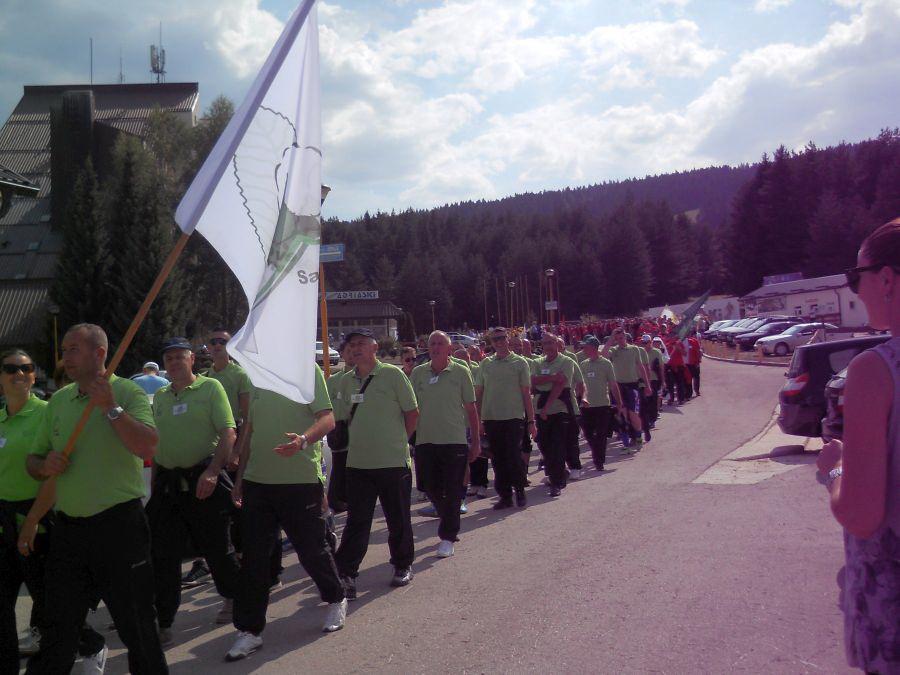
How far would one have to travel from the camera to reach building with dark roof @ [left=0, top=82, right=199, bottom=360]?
152 ft

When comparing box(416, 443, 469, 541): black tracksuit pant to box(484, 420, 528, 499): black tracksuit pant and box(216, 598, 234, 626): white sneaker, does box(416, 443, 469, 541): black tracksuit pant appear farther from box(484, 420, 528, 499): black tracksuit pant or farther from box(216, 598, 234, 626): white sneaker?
box(216, 598, 234, 626): white sneaker

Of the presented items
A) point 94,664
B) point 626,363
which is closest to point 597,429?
point 626,363

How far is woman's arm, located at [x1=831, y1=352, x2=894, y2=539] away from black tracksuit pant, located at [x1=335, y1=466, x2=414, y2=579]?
4406mm

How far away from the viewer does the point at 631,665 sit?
4547 millimetres

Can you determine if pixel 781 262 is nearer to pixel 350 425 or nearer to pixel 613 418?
pixel 613 418

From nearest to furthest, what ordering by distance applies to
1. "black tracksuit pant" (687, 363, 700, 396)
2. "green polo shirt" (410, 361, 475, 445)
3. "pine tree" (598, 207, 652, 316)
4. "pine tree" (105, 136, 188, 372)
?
"green polo shirt" (410, 361, 475, 445), "black tracksuit pant" (687, 363, 700, 396), "pine tree" (105, 136, 188, 372), "pine tree" (598, 207, 652, 316)

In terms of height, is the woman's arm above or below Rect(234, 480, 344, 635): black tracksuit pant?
above

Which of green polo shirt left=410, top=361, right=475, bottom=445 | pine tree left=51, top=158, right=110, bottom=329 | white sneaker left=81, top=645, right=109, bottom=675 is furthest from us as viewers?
pine tree left=51, top=158, right=110, bottom=329

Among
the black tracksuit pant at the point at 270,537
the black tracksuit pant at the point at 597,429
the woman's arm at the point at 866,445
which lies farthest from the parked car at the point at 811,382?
the woman's arm at the point at 866,445

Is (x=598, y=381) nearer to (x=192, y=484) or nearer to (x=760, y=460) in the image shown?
(x=760, y=460)

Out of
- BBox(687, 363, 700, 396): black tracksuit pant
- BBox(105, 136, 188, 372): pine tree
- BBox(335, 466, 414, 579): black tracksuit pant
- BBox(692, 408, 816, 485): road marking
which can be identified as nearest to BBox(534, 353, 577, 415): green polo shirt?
BBox(692, 408, 816, 485): road marking

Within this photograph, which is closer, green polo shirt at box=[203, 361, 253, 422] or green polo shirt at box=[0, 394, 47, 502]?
green polo shirt at box=[0, 394, 47, 502]

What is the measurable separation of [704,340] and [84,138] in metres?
42.2

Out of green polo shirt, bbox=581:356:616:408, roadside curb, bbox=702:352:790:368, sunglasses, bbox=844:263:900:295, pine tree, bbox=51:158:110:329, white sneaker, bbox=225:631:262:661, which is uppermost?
pine tree, bbox=51:158:110:329
